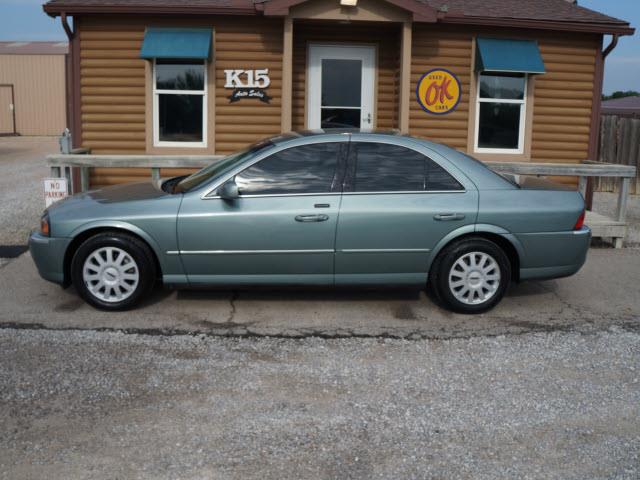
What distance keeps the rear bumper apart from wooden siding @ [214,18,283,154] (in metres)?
5.82

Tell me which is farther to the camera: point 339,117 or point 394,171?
point 339,117

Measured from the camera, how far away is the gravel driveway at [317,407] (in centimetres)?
398

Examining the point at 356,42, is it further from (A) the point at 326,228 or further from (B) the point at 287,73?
(A) the point at 326,228

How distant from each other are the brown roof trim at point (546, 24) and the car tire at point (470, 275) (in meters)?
5.49

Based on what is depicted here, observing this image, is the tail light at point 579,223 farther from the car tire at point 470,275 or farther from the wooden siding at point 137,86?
the wooden siding at point 137,86

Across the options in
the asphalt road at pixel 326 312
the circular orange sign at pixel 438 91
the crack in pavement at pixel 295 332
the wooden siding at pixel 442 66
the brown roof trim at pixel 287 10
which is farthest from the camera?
the circular orange sign at pixel 438 91

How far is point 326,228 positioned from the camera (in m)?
6.54

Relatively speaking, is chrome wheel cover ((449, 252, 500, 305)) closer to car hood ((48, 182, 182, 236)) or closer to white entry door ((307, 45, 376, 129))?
car hood ((48, 182, 182, 236))

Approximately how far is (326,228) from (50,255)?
7.61 feet

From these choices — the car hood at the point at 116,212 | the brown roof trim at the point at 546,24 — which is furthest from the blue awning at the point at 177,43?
the car hood at the point at 116,212

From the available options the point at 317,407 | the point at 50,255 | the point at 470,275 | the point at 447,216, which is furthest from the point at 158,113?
the point at 317,407

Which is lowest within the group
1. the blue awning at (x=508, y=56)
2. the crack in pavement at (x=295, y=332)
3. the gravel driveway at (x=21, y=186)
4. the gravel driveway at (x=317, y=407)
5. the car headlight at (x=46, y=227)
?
the gravel driveway at (x=317, y=407)

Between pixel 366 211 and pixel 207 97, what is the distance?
5758 millimetres

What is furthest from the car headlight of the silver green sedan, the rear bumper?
the rear bumper
